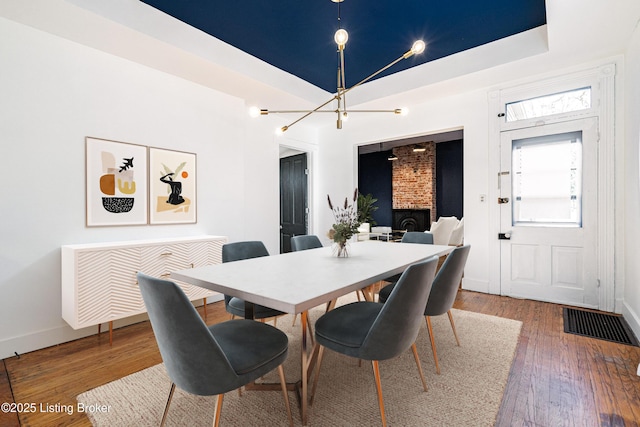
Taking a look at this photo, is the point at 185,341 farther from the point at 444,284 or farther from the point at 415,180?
the point at 415,180

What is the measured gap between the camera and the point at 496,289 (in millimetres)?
3805

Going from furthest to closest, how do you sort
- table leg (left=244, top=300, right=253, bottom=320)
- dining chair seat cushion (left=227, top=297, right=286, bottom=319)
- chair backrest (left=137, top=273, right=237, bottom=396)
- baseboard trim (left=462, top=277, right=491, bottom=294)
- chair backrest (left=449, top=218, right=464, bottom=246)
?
1. chair backrest (left=449, top=218, right=464, bottom=246)
2. baseboard trim (left=462, top=277, right=491, bottom=294)
3. dining chair seat cushion (left=227, top=297, right=286, bottom=319)
4. table leg (left=244, top=300, right=253, bottom=320)
5. chair backrest (left=137, top=273, right=237, bottom=396)

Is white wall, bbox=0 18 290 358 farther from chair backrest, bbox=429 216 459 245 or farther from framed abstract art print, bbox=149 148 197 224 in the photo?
chair backrest, bbox=429 216 459 245

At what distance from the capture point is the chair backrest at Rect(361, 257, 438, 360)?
4.35ft

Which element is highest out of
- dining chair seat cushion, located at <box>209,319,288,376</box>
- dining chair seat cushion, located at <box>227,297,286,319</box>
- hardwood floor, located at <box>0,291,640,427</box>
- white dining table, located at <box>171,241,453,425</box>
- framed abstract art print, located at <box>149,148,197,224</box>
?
framed abstract art print, located at <box>149,148,197,224</box>

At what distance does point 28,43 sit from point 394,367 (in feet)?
12.5

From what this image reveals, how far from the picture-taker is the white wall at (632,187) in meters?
2.52

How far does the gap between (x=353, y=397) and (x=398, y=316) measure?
2.41 ft

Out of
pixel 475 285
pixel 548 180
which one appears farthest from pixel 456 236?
pixel 548 180

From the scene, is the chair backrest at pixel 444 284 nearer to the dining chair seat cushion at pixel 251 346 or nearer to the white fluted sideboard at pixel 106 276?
the dining chair seat cushion at pixel 251 346

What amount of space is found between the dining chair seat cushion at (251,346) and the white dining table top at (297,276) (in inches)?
9.7

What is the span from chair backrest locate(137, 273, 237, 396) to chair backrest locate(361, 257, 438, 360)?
62 cm

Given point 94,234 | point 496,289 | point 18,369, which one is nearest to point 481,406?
point 496,289

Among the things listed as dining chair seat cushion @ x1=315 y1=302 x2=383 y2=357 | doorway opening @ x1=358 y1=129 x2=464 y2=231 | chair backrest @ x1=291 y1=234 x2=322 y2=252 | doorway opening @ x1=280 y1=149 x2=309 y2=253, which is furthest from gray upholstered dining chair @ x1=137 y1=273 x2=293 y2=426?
doorway opening @ x1=358 y1=129 x2=464 y2=231
